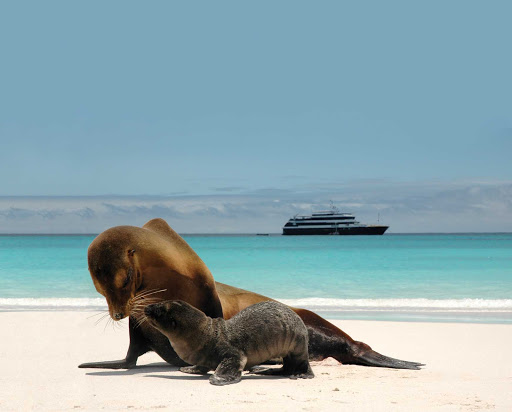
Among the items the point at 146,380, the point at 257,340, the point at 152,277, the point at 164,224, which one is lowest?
the point at 146,380

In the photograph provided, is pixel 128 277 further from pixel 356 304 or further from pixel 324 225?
pixel 324 225

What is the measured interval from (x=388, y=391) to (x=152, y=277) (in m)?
2.10

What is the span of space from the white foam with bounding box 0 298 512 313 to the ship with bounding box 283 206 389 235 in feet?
246

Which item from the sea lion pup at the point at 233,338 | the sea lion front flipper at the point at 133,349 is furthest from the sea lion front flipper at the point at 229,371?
the sea lion front flipper at the point at 133,349

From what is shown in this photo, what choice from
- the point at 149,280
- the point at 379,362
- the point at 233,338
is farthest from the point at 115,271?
the point at 379,362

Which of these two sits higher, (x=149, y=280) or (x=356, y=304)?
(x=149, y=280)

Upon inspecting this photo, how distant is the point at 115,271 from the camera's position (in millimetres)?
5219

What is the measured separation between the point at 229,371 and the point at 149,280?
1.01m

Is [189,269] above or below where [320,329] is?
above

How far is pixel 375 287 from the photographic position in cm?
2202

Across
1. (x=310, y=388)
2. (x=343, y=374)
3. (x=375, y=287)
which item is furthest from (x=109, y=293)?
(x=375, y=287)

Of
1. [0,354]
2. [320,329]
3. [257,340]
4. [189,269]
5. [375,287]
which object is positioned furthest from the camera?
[375,287]

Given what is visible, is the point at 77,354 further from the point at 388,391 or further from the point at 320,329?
the point at 388,391

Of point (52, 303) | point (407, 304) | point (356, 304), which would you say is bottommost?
point (52, 303)
